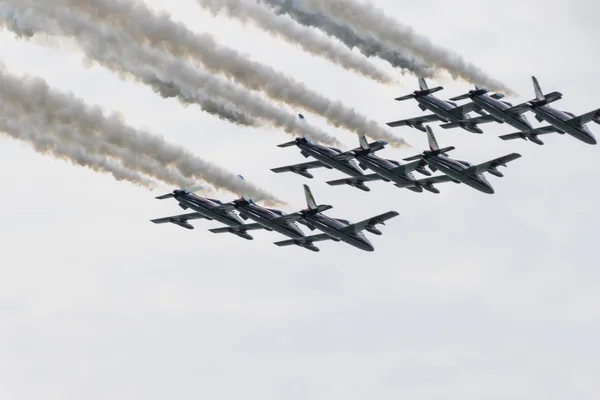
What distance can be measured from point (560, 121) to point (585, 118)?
1.20 metres

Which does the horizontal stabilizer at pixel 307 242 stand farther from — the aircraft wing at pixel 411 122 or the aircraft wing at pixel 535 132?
the aircraft wing at pixel 535 132

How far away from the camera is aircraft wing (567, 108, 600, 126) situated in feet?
250

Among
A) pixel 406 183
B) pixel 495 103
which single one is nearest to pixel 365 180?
pixel 406 183

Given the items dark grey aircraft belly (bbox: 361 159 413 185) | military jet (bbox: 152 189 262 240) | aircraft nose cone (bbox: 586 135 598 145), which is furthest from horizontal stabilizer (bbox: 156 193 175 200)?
aircraft nose cone (bbox: 586 135 598 145)

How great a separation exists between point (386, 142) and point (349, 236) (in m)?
4.71

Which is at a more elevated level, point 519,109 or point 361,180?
point 519,109

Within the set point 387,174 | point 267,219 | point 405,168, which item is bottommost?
point 267,219

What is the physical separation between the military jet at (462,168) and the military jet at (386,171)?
0.42m

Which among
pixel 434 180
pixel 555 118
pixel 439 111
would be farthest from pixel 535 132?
Result: pixel 434 180

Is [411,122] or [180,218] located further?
[411,122]

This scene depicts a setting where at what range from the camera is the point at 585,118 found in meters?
76.2

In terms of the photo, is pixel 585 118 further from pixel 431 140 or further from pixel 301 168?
pixel 301 168

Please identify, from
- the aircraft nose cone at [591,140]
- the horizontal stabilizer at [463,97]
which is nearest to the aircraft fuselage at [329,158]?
the horizontal stabilizer at [463,97]

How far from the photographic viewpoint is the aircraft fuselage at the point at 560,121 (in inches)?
3019
